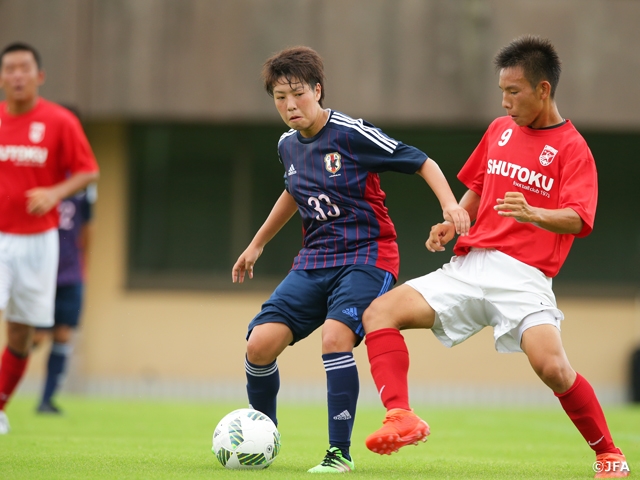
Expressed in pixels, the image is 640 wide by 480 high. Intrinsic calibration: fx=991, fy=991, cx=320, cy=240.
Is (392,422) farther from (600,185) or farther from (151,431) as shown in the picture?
(600,185)

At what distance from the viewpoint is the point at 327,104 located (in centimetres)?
1151

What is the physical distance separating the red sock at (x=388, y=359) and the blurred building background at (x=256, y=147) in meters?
7.44

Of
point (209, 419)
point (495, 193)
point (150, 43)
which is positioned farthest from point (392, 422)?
point (150, 43)

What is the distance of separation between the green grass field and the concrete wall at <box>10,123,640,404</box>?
69.8 inches

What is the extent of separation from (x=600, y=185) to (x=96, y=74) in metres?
6.51

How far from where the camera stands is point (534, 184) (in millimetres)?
4832

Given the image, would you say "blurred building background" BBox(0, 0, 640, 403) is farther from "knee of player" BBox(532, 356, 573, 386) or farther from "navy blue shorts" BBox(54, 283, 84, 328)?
"knee of player" BBox(532, 356, 573, 386)

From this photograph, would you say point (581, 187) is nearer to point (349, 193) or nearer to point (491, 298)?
point (491, 298)

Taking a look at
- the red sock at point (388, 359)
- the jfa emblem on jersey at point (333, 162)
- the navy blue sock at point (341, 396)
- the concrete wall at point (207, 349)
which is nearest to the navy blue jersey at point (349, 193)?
the jfa emblem on jersey at point (333, 162)

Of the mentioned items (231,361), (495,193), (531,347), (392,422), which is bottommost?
(231,361)

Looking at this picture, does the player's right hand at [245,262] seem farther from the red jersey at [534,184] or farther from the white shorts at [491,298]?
the red jersey at [534,184]

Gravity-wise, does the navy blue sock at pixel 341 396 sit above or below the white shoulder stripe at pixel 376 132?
below

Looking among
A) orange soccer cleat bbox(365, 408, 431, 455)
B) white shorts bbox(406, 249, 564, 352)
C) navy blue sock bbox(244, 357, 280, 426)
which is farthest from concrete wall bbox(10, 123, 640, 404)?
orange soccer cleat bbox(365, 408, 431, 455)

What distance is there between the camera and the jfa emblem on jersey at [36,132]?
22.4 feet
